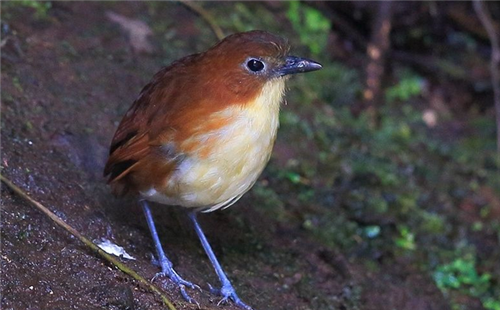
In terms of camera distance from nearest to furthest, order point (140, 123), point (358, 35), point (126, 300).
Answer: point (126, 300) → point (140, 123) → point (358, 35)

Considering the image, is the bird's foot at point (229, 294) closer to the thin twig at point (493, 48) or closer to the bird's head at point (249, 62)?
the bird's head at point (249, 62)

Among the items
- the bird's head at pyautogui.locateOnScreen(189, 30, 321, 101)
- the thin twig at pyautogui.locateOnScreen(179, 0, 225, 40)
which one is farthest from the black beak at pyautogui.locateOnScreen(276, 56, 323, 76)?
the thin twig at pyautogui.locateOnScreen(179, 0, 225, 40)

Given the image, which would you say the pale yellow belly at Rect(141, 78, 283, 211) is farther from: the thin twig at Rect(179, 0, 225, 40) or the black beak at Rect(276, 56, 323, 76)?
the thin twig at Rect(179, 0, 225, 40)

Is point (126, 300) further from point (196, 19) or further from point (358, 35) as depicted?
point (358, 35)

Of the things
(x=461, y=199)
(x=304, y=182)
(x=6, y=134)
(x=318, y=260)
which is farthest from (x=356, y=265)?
(x=6, y=134)

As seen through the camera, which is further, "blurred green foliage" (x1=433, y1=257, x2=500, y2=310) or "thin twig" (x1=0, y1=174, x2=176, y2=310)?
"blurred green foliage" (x1=433, y1=257, x2=500, y2=310)

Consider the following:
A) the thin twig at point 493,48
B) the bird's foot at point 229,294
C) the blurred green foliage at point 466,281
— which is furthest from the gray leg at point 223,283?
the thin twig at point 493,48
